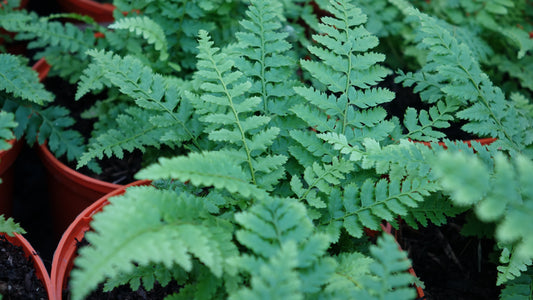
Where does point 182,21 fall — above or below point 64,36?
above

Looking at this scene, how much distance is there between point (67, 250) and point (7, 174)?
69 cm

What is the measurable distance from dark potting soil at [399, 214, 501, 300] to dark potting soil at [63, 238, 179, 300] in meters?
0.99

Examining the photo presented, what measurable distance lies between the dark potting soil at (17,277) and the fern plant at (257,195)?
0.18 metres

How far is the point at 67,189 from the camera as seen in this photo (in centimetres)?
210

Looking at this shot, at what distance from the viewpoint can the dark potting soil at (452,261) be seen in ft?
6.36

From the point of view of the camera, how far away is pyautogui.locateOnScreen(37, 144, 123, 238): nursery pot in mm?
1964

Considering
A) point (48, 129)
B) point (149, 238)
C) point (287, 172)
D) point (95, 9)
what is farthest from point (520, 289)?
point (95, 9)

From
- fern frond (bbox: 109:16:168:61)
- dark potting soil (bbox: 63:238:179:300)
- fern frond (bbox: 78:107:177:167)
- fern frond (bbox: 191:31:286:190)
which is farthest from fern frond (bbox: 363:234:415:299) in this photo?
fern frond (bbox: 109:16:168:61)

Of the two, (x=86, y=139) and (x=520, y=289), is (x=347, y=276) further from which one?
(x=86, y=139)

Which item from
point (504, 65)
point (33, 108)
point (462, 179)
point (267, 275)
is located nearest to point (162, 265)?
point (267, 275)

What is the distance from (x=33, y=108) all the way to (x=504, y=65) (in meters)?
2.27

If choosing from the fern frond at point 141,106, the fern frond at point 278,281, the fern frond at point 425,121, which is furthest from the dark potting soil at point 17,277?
the fern frond at point 425,121

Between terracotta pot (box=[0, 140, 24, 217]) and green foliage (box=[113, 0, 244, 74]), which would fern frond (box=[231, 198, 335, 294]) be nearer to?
green foliage (box=[113, 0, 244, 74])

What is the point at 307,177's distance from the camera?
154cm
